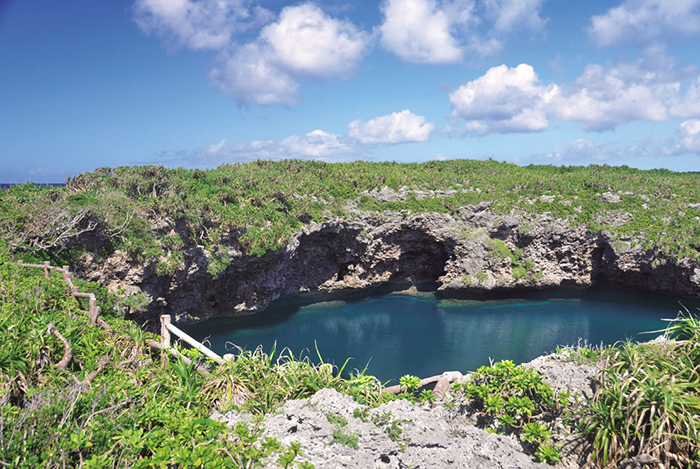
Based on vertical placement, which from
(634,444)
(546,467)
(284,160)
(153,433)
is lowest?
(546,467)

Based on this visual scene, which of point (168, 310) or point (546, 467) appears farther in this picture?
point (168, 310)

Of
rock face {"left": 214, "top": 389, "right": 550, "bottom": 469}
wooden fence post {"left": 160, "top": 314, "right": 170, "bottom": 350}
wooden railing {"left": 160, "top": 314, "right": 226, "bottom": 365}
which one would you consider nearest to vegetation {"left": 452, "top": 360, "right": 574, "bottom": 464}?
rock face {"left": 214, "top": 389, "right": 550, "bottom": 469}

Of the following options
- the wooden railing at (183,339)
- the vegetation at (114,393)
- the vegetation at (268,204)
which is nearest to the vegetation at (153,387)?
the vegetation at (114,393)

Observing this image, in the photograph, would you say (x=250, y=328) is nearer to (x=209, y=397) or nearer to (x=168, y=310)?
(x=168, y=310)

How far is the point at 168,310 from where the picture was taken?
19719mm

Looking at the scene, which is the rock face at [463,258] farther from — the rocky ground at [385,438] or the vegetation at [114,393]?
the rocky ground at [385,438]

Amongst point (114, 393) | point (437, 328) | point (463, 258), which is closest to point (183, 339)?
point (114, 393)

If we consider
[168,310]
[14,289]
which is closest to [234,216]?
[168,310]

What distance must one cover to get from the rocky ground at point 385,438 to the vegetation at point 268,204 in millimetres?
10752

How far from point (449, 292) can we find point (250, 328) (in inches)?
504

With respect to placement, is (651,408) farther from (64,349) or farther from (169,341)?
(64,349)

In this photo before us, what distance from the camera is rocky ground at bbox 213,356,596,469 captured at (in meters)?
4.87

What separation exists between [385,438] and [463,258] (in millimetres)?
21351

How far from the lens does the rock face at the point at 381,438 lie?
485 cm
